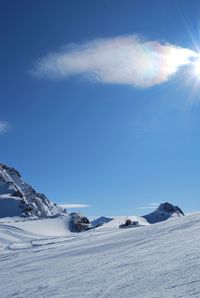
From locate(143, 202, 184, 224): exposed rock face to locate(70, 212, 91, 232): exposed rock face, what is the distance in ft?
221

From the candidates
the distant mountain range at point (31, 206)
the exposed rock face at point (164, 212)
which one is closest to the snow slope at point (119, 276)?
the distant mountain range at point (31, 206)

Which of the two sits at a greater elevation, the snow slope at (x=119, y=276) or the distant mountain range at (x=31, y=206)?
the distant mountain range at (x=31, y=206)

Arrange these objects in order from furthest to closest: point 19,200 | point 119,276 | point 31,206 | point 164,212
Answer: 1. point 164,212
2. point 31,206
3. point 19,200
4. point 119,276

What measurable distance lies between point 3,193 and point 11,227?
62.1 meters

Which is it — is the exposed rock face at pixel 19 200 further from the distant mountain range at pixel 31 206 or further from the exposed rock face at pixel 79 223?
the exposed rock face at pixel 79 223

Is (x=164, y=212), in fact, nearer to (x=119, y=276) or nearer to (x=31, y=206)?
(x=31, y=206)

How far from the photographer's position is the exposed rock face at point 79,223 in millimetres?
106188

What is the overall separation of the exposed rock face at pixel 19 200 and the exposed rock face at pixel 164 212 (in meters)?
37.2

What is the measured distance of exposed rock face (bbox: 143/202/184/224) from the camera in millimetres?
180750

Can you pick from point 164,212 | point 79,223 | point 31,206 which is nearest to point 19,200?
point 31,206

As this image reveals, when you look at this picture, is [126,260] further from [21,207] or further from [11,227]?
[21,207]

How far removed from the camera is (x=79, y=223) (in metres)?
109

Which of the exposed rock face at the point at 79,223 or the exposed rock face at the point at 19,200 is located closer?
the exposed rock face at the point at 79,223

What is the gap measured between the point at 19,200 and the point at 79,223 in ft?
103
